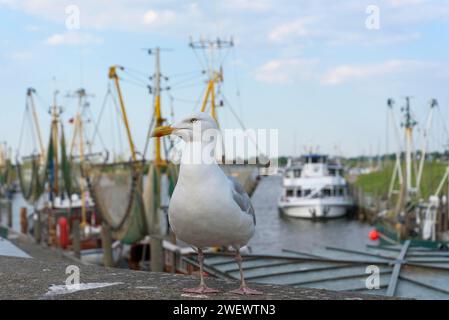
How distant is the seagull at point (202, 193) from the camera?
559 centimetres

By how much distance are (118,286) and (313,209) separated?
54493 mm

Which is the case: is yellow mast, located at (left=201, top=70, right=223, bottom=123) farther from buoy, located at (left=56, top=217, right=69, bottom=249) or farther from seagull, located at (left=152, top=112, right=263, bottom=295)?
seagull, located at (left=152, top=112, right=263, bottom=295)

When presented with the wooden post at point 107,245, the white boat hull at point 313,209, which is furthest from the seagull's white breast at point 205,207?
the white boat hull at point 313,209

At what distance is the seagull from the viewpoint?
18.4 ft

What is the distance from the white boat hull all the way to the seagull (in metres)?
55.1

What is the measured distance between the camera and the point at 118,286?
6.54m

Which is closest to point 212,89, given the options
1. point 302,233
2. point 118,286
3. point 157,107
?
point 157,107

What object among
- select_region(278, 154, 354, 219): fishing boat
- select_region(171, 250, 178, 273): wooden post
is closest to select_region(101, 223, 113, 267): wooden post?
select_region(171, 250, 178, 273): wooden post

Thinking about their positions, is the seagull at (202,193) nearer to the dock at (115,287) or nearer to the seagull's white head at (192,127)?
the seagull's white head at (192,127)

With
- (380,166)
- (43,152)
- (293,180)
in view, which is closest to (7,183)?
(43,152)

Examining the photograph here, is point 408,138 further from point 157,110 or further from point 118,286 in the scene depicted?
point 118,286

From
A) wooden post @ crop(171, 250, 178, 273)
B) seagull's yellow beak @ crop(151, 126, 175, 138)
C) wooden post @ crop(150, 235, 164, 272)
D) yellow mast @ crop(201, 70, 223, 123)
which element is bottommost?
wooden post @ crop(171, 250, 178, 273)
